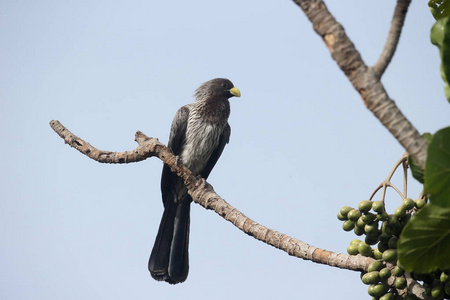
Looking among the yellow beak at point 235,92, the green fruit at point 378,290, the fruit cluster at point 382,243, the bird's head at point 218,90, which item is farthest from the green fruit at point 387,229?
the yellow beak at point 235,92

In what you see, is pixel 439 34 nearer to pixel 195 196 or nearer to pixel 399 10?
pixel 399 10

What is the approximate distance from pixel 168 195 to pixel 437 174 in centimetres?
447

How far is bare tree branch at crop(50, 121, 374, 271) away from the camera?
109 inches

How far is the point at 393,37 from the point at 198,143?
4.38 metres

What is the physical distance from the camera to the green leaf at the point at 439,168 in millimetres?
1434

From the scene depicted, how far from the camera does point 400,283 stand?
2260 mm

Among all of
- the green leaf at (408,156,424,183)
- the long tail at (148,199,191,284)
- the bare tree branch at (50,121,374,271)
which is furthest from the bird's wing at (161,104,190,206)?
the green leaf at (408,156,424,183)

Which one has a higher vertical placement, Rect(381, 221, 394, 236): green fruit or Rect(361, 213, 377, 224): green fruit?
Rect(361, 213, 377, 224): green fruit

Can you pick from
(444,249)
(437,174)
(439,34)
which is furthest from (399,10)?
(444,249)

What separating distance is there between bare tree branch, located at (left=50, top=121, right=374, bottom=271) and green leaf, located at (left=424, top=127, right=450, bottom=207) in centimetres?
107

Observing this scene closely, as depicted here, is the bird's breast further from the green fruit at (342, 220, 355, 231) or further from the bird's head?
the green fruit at (342, 220, 355, 231)

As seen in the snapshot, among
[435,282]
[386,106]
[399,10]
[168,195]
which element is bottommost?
[435,282]

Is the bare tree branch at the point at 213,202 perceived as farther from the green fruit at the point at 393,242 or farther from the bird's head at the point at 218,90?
the bird's head at the point at 218,90

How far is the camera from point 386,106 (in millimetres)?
1620
